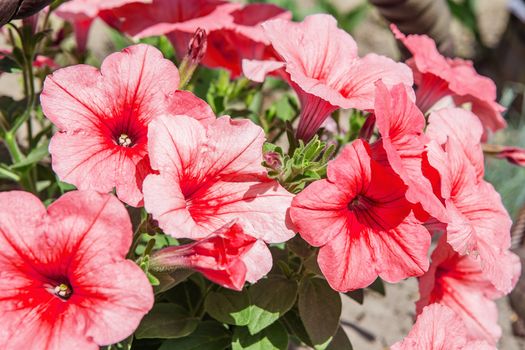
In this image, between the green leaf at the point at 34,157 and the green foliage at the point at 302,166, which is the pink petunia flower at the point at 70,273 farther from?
the green leaf at the point at 34,157

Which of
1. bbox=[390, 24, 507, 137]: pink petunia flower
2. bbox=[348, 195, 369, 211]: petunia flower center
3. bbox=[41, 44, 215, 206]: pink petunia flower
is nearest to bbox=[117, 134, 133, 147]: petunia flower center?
bbox=[41, 44, 215, 206]: pink petunia flower

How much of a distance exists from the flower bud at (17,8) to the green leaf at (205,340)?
597 mm

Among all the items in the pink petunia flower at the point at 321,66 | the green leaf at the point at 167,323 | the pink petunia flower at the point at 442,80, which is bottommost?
the green leaf at the point at 167,323

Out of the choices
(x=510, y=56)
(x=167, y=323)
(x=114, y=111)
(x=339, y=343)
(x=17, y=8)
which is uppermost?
(x=17, y=8)

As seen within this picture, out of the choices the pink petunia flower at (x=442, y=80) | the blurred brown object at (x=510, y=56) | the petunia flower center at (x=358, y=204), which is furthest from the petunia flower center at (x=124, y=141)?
the blurred brown object at (x=510, y=56)

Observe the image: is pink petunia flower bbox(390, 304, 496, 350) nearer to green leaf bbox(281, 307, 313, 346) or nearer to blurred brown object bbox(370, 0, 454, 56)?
green leaf bbox(281, 307, 313, 346)

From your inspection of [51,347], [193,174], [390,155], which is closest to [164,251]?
[193,174]

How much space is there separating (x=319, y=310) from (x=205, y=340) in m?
0.22

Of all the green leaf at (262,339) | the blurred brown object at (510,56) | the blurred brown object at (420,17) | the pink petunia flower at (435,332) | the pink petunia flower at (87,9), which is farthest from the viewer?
the blurred brown object at (510,56)

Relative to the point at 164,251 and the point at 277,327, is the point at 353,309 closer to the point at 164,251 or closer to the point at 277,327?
the point at 277,327

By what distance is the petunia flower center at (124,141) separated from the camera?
1.10 metres

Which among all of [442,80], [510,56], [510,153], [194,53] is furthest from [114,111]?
[510,56]

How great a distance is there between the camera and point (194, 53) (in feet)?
3.93

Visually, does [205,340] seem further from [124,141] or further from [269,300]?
[124,141]
